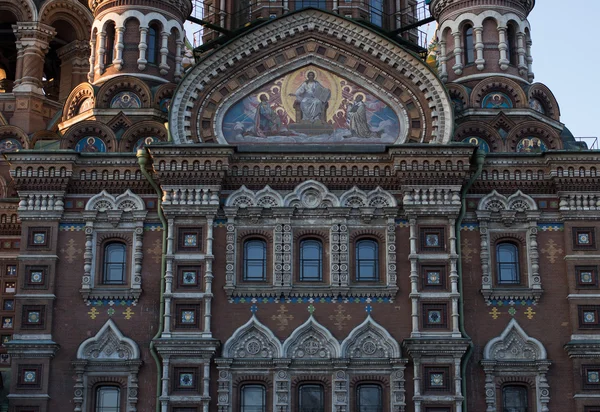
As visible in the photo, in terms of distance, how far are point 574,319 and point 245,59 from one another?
344 inches

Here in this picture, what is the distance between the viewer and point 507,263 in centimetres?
2606

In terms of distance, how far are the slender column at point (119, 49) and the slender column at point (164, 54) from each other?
89 cm

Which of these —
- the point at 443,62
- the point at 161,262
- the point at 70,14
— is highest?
the point at 70,14

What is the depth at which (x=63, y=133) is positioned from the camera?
94.8ft

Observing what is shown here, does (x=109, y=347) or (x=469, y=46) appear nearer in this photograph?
(x=109, y=347)

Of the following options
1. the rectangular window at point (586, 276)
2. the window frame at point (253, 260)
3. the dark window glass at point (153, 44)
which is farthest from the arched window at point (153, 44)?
the rectangular window at point (586, 276)

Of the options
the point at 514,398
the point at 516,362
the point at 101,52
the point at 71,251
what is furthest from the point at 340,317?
the point at 101,52

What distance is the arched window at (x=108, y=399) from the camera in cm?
2514

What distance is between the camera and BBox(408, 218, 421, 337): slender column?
82.0 ft

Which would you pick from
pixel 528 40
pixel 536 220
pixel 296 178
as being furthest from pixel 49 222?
pixel 528 40

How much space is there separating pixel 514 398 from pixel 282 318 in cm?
482

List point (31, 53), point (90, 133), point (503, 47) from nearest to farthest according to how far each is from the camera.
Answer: point (90, 133), point (503, 47), point (31, 53)

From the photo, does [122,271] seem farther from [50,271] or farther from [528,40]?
[528,40]

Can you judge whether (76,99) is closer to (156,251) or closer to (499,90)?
(156,251)
